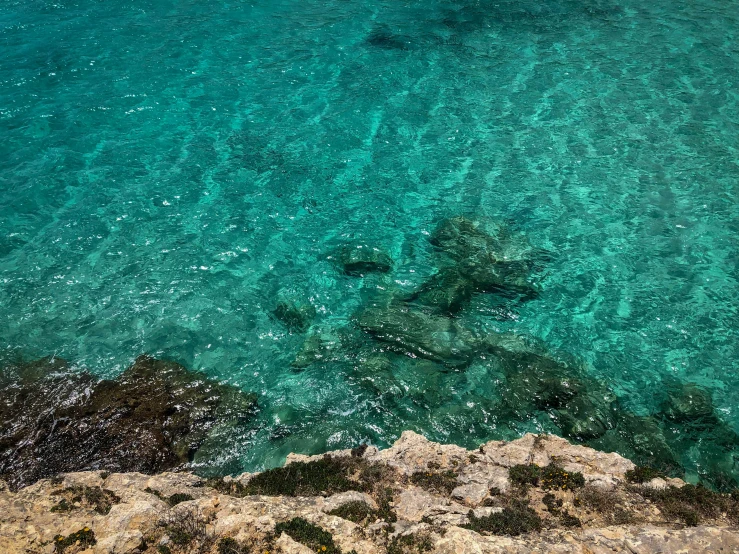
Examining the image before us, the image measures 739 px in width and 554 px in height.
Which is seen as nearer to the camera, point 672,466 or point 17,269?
point 672,466

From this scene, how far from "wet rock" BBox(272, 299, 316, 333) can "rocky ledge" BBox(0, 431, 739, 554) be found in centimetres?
495

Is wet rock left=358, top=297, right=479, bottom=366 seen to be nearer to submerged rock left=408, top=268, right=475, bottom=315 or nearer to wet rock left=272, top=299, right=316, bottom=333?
submerged rock left=408, top=268, right=475, bottom=315

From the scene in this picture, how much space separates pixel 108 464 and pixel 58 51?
22951 mm

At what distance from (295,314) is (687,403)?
10081mm

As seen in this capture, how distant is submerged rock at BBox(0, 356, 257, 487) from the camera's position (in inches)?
446

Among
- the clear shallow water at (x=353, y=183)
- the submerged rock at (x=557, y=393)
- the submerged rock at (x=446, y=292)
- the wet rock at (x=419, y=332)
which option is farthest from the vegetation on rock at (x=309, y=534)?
the submerged rock at (x=446, y=292)

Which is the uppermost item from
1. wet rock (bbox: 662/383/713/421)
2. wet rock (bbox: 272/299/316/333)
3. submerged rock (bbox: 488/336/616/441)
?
wet rock (bbox: 272/299/316/333)

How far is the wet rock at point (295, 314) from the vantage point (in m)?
14.8

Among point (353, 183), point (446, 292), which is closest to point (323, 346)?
point (446, 292)

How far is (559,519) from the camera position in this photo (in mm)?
8266

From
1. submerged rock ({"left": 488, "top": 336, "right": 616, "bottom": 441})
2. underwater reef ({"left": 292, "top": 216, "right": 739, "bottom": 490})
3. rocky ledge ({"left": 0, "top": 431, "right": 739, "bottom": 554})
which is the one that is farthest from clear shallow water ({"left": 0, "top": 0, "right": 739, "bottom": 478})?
rocky ledge ({"left": 0, "top": 431, "right": 739, "bottom": 554})

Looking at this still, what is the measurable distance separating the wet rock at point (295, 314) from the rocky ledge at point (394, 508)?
16.2ft

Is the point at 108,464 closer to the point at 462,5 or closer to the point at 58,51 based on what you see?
the point at 58,51

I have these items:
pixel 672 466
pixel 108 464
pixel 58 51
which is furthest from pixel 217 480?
pixel 58 51
